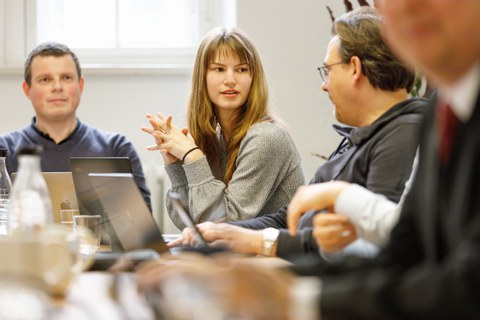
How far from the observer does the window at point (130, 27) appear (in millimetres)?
4297

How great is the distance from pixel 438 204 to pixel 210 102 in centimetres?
204

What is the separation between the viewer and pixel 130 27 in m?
4.33

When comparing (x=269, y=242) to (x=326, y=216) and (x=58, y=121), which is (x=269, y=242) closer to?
(x=326, y=216)

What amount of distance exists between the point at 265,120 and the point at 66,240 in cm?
175

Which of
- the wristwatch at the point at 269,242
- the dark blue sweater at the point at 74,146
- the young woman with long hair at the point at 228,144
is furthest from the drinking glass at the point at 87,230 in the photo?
the dark blue sweater at the point at 74,146

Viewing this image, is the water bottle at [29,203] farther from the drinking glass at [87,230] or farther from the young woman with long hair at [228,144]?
the young woman with long hair at [228,144]

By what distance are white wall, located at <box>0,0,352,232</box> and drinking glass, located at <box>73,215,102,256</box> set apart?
2089 mm

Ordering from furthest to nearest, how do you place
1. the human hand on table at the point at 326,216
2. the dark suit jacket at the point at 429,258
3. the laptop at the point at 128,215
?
the laptop at the point at 128,215, the human hand on table at the point at 326,216, the dark suit jacket at the point at 429,258

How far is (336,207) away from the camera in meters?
1.60

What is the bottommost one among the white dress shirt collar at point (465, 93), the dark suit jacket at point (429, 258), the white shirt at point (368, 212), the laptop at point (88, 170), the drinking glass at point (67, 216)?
the drinking glass at point (67, 216)

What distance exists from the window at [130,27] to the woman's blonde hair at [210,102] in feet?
4.37

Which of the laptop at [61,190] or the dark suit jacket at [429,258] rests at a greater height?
the dark suit jacket at [429,258]

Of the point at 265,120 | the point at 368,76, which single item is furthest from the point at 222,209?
the point at 368,76

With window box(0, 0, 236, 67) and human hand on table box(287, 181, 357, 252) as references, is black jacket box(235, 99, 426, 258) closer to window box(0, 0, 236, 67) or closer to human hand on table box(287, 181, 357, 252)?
human hand on table box(287, 181, 357, 252)
